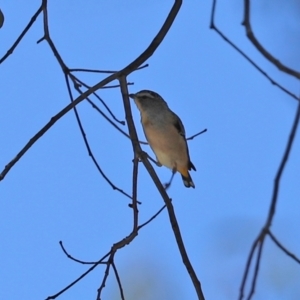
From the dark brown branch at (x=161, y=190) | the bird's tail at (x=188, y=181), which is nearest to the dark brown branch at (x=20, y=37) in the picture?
the dark brown branch at (x=161, y=190)

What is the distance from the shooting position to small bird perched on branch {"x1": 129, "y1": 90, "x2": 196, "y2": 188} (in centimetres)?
562

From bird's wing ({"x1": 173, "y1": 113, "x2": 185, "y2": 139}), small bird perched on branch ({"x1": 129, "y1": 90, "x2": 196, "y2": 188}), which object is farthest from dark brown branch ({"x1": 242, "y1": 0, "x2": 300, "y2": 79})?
bird's wing ({"x1": 173, "y1": 113, "x2": 185, "y2": 139})

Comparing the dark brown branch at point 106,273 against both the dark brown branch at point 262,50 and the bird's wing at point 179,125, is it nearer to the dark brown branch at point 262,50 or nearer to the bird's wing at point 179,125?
the bird's wing at point 179,125

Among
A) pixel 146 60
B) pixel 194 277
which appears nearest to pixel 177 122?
pixel 146 60

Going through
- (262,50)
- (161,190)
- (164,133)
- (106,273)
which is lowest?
(262,50)

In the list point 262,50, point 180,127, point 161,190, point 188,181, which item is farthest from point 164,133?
point 262,50

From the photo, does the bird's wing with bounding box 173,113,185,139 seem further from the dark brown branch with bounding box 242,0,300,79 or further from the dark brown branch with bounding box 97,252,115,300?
the dark brown branch with bounding box 242,0,300,79

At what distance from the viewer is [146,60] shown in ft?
16.0

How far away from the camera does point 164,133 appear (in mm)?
5688

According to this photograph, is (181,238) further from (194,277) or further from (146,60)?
(146,60)

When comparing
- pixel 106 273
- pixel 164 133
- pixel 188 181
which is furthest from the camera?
pixel 188 181

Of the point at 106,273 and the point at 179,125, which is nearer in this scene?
the point at 106,273

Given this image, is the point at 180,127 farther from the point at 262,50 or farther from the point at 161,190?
the point at 262,50

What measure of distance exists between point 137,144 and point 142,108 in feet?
4.09
